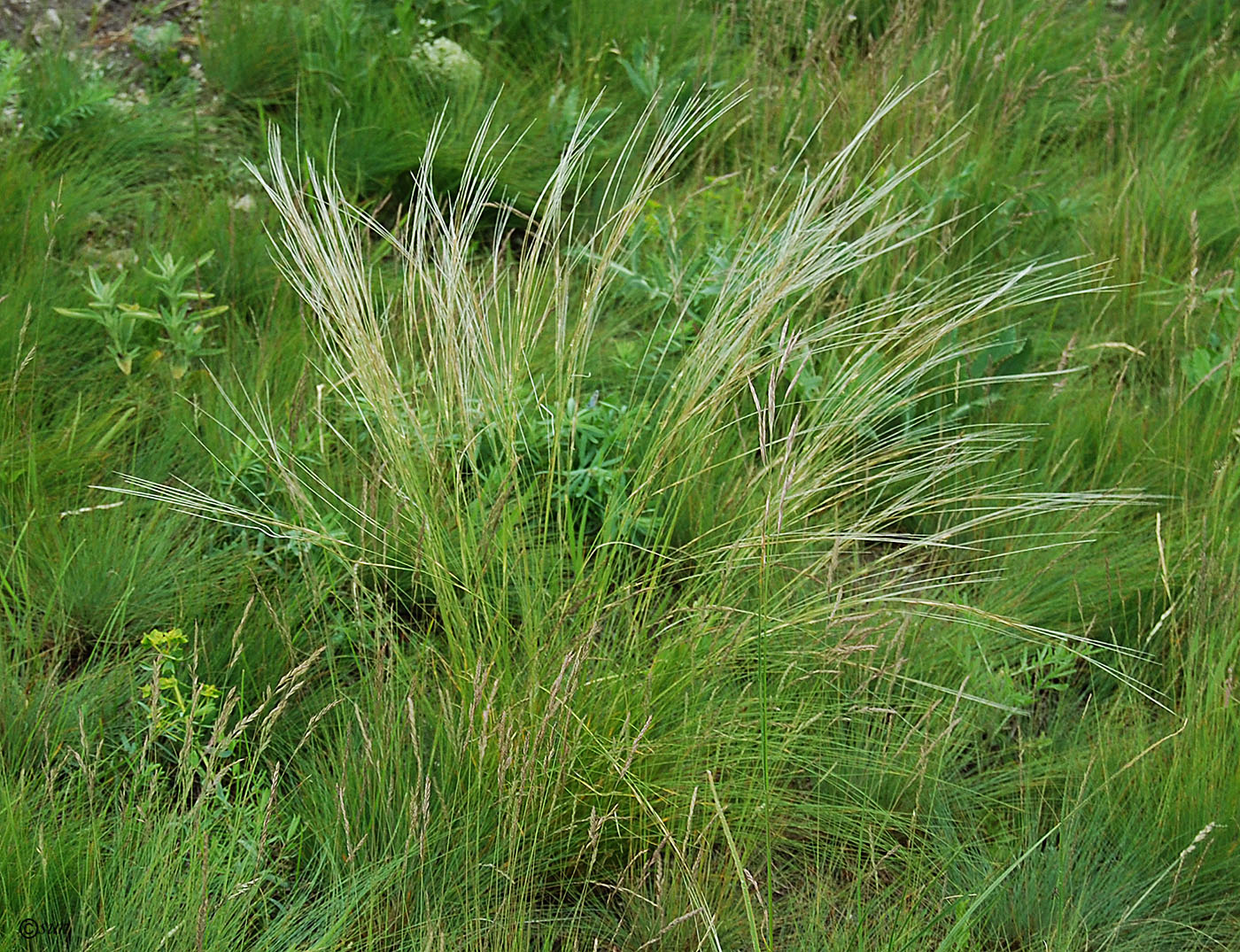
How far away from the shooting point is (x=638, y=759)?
1646 mm

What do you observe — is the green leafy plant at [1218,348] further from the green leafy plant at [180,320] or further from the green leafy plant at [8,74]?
the green leafy plant at [8,74]

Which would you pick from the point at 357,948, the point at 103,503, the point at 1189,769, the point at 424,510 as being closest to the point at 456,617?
the point at 424,510

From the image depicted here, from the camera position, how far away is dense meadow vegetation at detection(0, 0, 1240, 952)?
155cm

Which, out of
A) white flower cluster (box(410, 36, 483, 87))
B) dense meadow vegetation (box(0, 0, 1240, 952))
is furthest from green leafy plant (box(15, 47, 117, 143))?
white flower cluster (box(410, 36, 483, 87))

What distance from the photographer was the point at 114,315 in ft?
7.47

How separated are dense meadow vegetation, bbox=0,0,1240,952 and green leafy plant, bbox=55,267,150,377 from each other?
2 cm

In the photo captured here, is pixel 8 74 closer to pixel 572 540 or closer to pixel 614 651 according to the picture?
pixel 572 540

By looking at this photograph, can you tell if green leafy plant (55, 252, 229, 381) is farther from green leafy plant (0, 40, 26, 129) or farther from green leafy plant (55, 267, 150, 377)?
green leafy plant (0, 40, 26, 129)

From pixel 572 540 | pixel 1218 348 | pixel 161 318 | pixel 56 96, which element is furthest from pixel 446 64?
pixel 1218 348

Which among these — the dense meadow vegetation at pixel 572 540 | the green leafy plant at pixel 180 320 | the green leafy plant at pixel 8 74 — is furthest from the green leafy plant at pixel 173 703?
the green leafy plant at pixel 8 74

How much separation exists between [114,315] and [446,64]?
3.82 ft

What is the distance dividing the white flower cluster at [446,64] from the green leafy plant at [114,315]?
3.51 feet

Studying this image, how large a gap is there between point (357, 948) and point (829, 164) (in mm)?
1188

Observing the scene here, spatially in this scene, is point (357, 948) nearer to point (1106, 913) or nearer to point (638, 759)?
point (638, 759)
